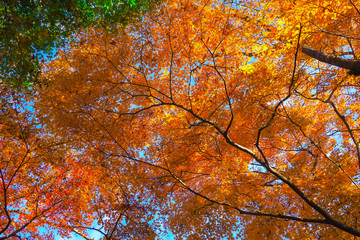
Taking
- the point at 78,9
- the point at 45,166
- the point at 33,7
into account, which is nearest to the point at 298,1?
the point at 78,9

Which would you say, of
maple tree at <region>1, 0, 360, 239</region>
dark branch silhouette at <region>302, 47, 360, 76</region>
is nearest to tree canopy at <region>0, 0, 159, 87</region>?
maple tree at <region>1, 0, 360, 239</region>

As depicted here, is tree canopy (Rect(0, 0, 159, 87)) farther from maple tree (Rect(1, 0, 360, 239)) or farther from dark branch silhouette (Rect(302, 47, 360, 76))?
dark branch silhouette (Rect(302, 47, 360, 76))

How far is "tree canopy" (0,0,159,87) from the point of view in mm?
4712

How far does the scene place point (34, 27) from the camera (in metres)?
5.05

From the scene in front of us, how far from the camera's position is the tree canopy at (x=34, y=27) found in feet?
15.5

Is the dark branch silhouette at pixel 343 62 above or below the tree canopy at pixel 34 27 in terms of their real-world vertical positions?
above

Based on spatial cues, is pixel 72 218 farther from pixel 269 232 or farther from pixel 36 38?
pixel 269 232

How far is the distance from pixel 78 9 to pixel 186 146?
5.98 meters

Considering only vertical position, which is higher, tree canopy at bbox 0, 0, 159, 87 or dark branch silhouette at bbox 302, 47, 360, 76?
dark branch silhouette at bbox 302, 47, 360, 76

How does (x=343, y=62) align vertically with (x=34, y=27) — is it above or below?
above

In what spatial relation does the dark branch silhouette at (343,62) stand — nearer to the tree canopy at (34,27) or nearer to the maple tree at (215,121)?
the maple tree at (215,121)

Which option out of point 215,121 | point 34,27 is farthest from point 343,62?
point 34,27

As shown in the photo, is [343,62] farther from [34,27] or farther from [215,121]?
[34,27]

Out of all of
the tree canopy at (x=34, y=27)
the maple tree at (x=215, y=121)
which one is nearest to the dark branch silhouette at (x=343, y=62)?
the maple tree at (x=215, y=121)
